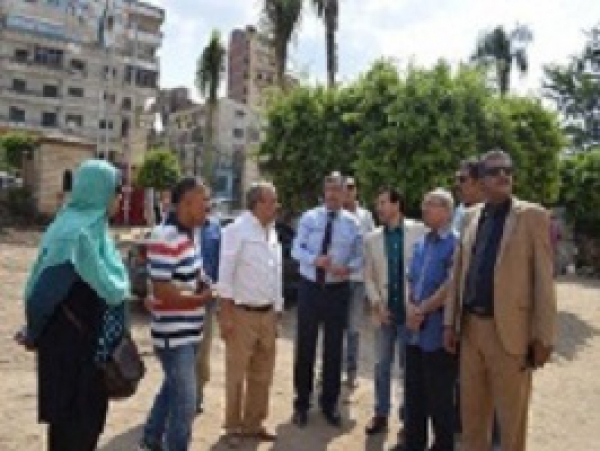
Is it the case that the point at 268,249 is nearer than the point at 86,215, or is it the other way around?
the point at 86,215

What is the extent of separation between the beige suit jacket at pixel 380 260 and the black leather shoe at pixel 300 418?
3.57ft

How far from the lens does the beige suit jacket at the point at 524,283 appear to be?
4.97 meters

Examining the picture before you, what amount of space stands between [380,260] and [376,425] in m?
1.35

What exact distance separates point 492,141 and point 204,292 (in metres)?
9.82

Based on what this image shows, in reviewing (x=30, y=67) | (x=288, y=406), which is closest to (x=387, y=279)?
(x=288, y=406)

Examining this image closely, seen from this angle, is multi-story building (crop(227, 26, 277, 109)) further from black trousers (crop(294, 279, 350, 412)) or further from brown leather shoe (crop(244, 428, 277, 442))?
brown leather shoe (crop(244, 428, 277, 442))

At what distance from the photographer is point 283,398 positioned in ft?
26.0

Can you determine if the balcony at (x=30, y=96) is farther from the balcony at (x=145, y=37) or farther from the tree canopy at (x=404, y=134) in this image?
the tree canopy at (x=404, y=134)

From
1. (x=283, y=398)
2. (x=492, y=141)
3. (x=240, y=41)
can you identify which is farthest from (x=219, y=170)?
(x=283, y=398)

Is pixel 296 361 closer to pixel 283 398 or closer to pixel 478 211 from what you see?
pixel 283 398

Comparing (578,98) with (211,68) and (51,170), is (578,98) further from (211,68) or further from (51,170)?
(51,170)

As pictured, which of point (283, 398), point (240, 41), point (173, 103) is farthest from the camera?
point (240, 41)

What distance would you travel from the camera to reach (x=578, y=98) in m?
46.5

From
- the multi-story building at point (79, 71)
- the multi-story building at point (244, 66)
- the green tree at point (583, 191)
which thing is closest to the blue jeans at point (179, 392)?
the green tree at point (583, 191)
